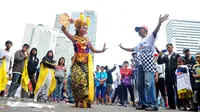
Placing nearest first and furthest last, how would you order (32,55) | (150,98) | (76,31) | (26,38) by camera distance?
(150,98), (76,31), (32,55), (26,38)

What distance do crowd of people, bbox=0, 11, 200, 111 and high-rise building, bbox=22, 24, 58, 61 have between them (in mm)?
104845

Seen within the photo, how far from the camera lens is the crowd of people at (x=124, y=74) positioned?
16.3 feet

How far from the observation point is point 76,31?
5379 mm

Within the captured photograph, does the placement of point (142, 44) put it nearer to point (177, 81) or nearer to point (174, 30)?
point (177, 81)

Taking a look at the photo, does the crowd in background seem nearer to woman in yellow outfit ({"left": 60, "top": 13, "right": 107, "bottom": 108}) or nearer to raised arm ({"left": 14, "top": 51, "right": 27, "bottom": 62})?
raised arm ({"left": 14, "top": 51, "right": 27, "bottom": 62})

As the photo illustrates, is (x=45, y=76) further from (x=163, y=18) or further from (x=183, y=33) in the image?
(x=183, y=33)

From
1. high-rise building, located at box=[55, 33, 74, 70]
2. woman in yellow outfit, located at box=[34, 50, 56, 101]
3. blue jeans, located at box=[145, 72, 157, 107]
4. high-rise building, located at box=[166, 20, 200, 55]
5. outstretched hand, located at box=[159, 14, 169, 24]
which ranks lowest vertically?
blue jeans, located at box=[145, 72, 157, 107]

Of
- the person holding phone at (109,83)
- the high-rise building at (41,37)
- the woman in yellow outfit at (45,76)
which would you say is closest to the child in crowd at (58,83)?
the woman in yellow outfit at (45,76)

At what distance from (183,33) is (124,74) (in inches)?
6113

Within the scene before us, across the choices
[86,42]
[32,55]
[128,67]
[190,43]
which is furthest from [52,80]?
[190,43]

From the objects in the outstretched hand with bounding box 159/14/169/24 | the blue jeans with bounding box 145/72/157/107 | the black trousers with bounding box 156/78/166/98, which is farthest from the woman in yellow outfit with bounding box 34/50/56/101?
the outstretched hand with bounding box 159/14/169/24

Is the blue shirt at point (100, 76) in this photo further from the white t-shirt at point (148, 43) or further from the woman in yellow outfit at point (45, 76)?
the white t-shirt at point (148, 43)

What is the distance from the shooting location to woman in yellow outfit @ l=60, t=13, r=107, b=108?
4.84m

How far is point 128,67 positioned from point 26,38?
12829cm
